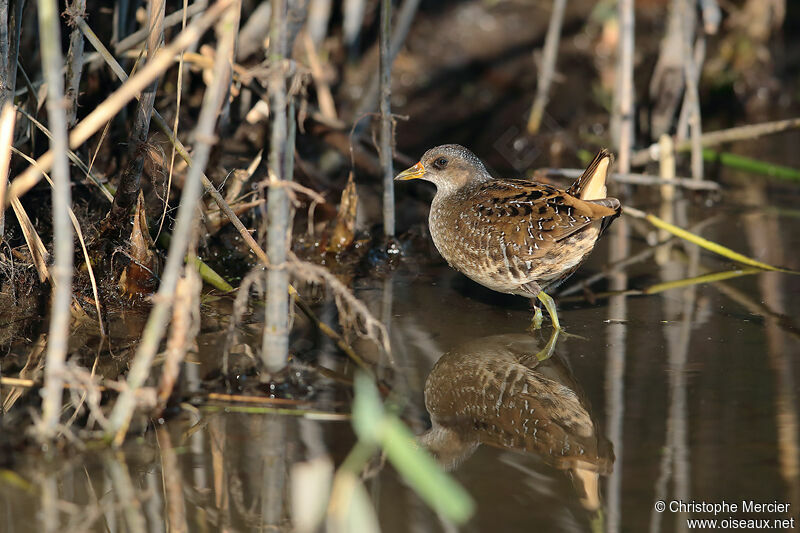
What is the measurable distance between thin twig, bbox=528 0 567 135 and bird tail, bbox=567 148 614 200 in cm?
294

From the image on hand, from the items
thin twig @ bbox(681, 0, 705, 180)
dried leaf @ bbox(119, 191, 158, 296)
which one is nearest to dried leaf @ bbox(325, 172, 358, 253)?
dried leaf @ bbox(119, 191, 158, 296)

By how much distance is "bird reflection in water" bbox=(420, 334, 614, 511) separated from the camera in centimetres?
274

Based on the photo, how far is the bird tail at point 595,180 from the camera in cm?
383

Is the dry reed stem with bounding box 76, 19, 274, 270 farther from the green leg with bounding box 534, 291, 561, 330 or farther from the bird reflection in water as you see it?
the green leg with bounding box 534, 291, 561, 330

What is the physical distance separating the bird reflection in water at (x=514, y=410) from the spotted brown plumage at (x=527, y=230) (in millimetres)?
308

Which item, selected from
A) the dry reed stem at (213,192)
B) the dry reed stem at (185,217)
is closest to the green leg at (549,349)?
the dry reed stem at (213,192)

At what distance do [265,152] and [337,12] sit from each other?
240 centimetres

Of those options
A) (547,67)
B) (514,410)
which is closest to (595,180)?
(514,410)

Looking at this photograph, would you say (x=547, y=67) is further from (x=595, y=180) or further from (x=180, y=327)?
(x=180, y=327)

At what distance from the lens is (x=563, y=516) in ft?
7.95

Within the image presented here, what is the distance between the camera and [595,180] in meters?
3.87

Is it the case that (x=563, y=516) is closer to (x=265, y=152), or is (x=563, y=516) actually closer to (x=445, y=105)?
(x=265, y=152)

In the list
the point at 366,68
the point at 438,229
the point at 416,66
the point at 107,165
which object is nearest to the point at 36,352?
the point at 107,165

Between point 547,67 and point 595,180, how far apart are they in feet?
9.91
